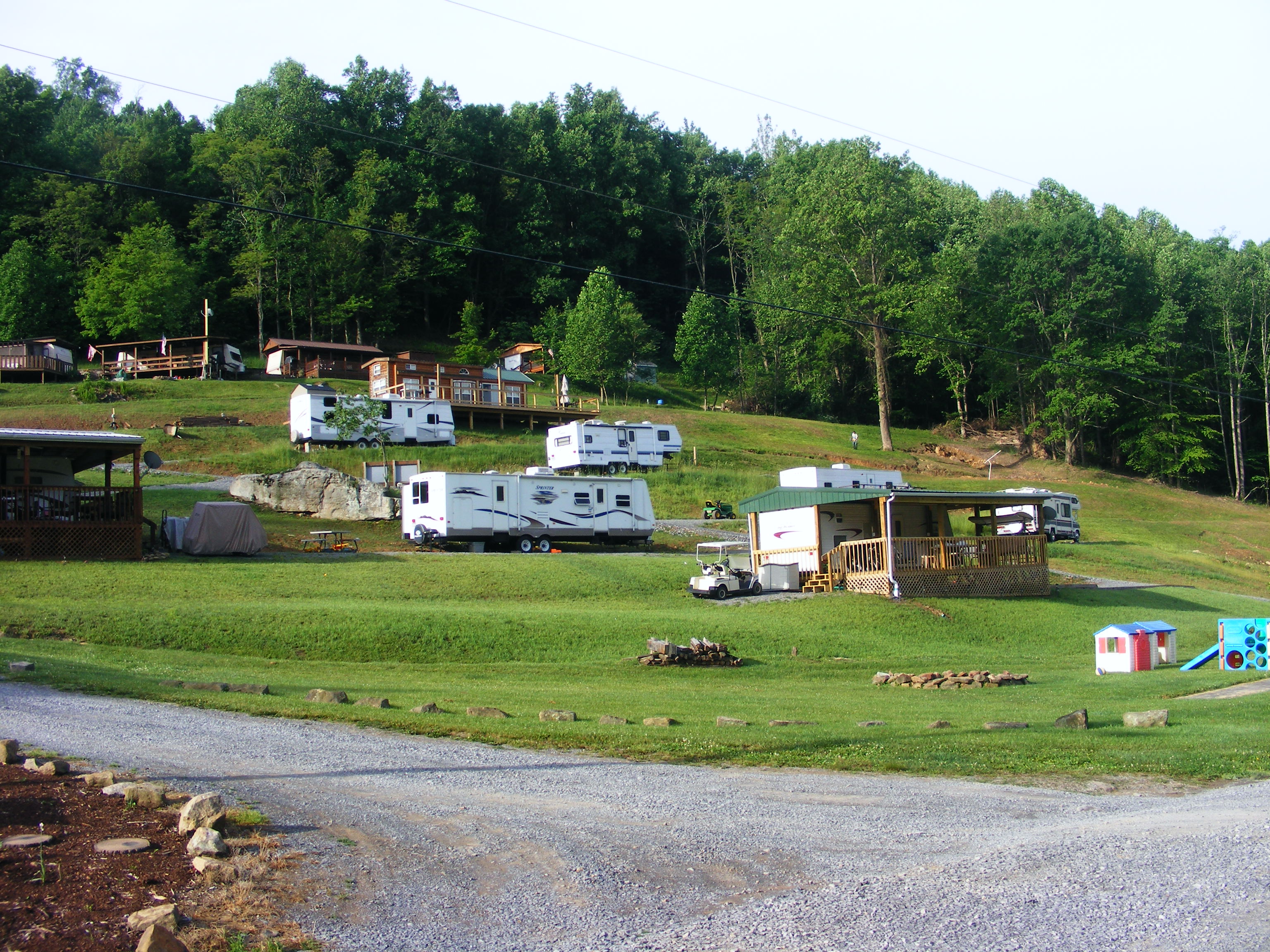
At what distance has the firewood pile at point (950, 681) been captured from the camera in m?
17.6

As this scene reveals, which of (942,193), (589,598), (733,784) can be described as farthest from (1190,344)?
(733,784)

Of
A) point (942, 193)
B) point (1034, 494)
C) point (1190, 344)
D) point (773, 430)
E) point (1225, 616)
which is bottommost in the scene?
point (1225, 616)

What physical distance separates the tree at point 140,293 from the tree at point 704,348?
37463 millimetres

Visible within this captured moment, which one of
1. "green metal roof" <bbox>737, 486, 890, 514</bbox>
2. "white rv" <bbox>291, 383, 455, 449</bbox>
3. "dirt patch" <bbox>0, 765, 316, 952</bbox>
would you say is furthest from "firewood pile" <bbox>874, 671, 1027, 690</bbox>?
"white rv" <bbox>291, 383, 455, 449</bbox>

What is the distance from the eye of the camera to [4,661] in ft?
45.9

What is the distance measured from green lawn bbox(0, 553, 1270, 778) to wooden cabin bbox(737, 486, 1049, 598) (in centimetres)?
119

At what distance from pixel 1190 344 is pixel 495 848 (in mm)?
77796

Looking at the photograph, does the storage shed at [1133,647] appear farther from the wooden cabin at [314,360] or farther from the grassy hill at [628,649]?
the wooden cabin at [314,360]

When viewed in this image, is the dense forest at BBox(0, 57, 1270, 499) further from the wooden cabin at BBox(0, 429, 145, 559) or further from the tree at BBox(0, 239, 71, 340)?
the wooden cabin at BBox(0, 429, 145, 559)

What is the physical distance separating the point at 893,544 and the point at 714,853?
22152 mm

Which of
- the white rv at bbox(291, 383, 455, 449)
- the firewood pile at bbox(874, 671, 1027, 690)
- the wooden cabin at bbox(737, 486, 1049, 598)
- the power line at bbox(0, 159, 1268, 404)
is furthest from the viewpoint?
the white rv at bbox(291, 383, 455, 449)

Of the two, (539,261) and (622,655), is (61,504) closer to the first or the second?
(539,261)

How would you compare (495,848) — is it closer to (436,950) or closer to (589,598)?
(436,950)

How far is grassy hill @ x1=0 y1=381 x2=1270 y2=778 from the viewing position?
1079 centimetres
